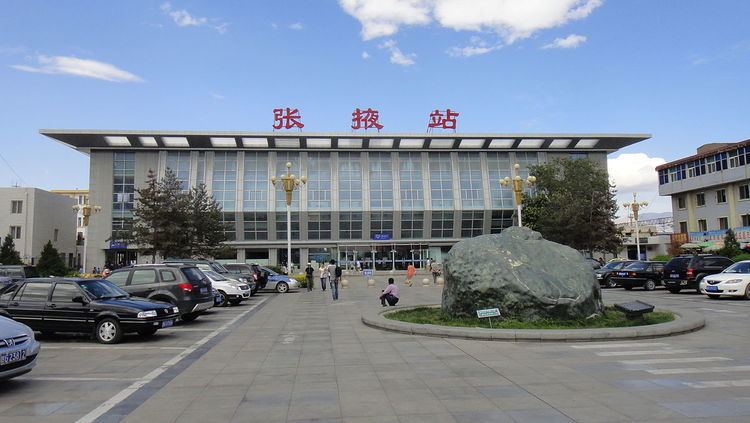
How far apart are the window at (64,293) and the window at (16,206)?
A: 201 ft

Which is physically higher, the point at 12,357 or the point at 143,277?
the point at 143,277

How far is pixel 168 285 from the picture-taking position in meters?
15.1

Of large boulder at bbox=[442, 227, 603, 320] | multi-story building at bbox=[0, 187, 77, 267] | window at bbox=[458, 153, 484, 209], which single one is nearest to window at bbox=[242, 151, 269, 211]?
multi-story building at bbox=[0, 187, 77, 267]

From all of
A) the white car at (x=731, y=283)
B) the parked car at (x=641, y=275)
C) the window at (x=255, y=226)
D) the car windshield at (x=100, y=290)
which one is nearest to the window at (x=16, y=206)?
the window at (x=255, y=226)

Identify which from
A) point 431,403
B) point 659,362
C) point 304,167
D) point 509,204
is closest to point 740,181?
point 509,204

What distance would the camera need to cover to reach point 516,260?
13438 millimetres

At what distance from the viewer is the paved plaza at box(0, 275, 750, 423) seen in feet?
19.8

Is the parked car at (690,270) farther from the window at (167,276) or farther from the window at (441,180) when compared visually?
the window at (441,180)

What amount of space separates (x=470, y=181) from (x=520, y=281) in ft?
180

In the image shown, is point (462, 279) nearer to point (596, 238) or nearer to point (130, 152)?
point (596, 238)

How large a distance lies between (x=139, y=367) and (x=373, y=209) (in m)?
55.6

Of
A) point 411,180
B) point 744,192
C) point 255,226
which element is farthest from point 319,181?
point 744,192

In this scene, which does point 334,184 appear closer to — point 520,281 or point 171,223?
point 171,223

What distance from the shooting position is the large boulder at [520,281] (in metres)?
12.8
